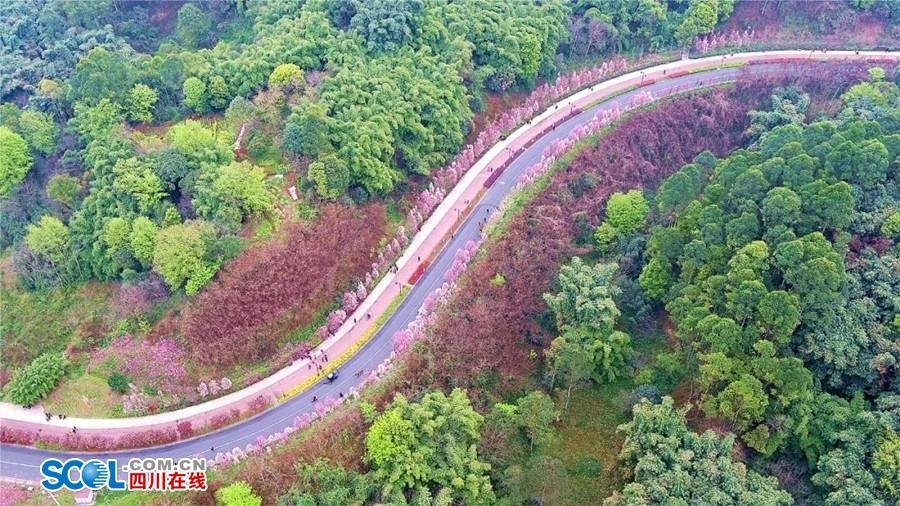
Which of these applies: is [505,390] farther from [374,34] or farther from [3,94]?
[3,94]

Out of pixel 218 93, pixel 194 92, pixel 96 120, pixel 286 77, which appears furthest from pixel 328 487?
pixel 96 120

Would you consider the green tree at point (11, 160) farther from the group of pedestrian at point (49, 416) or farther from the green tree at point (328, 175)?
the green tree at point (328, 175)

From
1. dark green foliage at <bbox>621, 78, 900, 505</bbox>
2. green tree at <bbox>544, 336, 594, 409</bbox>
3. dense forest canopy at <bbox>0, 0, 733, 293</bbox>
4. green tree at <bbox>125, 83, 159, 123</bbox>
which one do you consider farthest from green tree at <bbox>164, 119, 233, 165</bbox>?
dark green foliage at <bbox>621, 78, 900, 505</bbox>

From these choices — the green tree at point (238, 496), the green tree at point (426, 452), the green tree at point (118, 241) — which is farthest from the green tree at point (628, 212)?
the green tree at point (118, 241)

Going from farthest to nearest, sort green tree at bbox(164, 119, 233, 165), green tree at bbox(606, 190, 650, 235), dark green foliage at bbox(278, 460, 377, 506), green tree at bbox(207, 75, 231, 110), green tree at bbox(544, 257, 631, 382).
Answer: green tree at bbox(207, 75, 231, 110)
green tree at bbox(606, 190, 650, 235)
green tree at bbox(164, 119, 233, 165)
green tree at bbox(544, 257, 631, 382)
dark green foliage at bbox(278, 460, 377, 506)

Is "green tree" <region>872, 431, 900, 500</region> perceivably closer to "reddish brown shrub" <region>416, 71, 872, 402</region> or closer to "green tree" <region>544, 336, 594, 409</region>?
"green tree" <region>544, 336, 594, 409</region>
